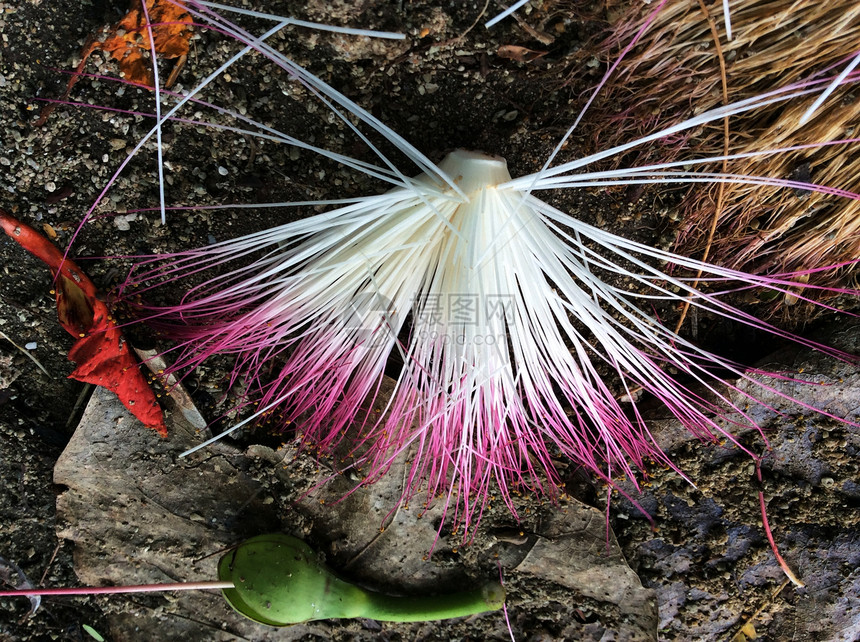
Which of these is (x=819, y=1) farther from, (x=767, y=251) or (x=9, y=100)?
(x=9, y=100)

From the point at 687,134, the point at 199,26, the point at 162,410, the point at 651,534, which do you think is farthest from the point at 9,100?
the point at 651,534

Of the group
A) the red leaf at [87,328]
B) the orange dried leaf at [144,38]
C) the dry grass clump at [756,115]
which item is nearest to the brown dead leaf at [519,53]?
the dry grass clump at [756,115]

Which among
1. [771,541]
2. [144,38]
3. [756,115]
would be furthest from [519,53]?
[771,541]

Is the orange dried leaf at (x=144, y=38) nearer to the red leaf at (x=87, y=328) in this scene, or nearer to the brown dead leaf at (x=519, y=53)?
the red leaf at (x=87, y=328)

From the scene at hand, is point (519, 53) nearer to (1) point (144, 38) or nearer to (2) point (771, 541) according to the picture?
(1) point (144, 38)

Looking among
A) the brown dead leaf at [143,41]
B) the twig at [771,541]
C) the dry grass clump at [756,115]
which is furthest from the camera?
the twig at [771,541]

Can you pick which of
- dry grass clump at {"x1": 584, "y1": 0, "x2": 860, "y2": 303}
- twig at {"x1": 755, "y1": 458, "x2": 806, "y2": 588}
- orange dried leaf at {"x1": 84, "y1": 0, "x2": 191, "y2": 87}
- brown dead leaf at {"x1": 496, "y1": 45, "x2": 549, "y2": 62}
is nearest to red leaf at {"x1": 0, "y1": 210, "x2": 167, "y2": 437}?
orange dried leaf at {"x1": 84, "y1": 0, "x2": 191, "y2": 87}
